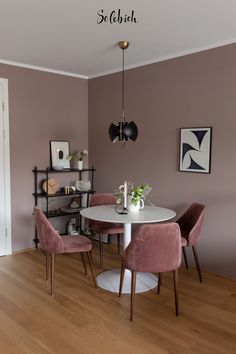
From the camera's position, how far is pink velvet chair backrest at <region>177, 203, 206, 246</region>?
3.35 metres

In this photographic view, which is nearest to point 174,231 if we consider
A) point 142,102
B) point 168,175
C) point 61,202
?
point 168,175

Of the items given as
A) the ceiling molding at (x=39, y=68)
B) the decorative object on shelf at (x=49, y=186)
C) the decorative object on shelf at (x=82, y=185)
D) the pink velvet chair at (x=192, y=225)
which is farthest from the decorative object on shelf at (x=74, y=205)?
the ceiling molding at (x=39, y=68)

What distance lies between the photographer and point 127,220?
9.90 ft

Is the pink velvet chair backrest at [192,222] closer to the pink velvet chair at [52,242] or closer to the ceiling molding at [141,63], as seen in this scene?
the pink velvet chair at [52,242]

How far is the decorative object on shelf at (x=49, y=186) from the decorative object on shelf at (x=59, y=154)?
20 cm

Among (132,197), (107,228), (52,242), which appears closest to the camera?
(52,242)

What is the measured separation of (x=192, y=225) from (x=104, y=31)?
2.16 meters

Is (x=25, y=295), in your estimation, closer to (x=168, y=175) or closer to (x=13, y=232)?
(x=13, y=232)

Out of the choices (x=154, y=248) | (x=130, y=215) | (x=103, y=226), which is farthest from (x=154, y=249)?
(x=103, y=226)

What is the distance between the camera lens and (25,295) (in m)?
3.11

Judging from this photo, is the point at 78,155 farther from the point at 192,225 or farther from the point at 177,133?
the point at 192,225

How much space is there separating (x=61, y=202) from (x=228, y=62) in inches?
114

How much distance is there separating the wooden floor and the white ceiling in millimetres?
2480

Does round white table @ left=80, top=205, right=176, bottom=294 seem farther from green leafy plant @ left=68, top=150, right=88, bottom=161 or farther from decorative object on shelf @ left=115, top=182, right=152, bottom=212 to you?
green leafy plant @ left=68, top=150, right=88, bottom=161
